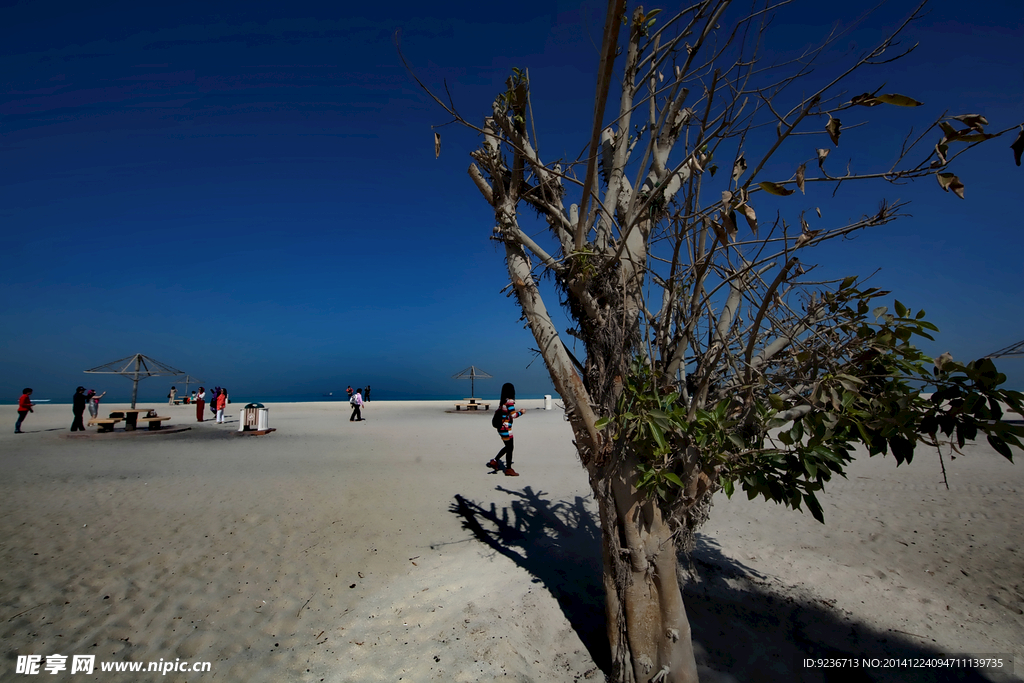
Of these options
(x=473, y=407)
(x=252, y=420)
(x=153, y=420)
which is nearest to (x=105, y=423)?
(x=153, y=420)

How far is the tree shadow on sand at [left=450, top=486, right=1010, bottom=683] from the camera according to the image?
3.89 m

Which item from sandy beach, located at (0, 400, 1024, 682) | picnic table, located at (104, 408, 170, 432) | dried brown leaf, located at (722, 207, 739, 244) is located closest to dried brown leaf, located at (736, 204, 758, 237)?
dried brown leaf, located at (722, 207, 739, 244)

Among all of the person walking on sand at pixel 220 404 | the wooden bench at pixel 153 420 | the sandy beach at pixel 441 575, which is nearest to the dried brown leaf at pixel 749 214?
the sandy beach at pixel 441 575

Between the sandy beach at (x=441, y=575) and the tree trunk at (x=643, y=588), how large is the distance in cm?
69

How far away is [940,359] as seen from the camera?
2.53 meters

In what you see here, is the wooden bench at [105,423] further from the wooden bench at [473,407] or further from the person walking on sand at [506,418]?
the wooden bench at [473,407]

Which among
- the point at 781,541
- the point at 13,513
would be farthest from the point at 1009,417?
the point at 13,513

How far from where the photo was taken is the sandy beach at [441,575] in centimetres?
369

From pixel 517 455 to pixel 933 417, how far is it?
891 centimetres

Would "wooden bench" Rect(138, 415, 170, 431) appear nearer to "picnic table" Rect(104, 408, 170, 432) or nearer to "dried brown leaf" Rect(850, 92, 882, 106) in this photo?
"picnic table" Rect(104, 408, 170, 432)

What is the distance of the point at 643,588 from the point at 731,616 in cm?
220

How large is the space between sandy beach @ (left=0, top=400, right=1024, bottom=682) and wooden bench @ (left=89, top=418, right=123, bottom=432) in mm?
5242

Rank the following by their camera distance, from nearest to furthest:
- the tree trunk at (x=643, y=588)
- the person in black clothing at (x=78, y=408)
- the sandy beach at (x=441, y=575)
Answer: the tree trunk at (x=643, y=588), the sandy beach at (x=441, y=575), the person in black clothing at (x=78, y=408)

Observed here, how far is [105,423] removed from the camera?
42.6 feet
